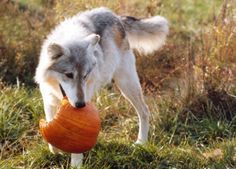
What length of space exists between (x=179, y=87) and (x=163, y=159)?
146 centimetres

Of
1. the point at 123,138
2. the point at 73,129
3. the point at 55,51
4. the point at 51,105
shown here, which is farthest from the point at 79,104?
the point at 123,138

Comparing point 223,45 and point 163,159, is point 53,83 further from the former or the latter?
point 223,45

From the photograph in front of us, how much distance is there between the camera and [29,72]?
7582 mm

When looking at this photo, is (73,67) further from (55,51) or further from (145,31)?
(145,31)

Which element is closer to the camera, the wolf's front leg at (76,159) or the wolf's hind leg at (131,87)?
the wolf's front leg at (76,159)

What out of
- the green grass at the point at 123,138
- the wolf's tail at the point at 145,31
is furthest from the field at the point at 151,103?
→ the wolf's tail at the point at 145,31

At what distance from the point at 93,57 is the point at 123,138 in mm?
1206

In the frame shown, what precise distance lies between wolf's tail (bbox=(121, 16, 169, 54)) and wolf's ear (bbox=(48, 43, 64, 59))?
1.63 meters

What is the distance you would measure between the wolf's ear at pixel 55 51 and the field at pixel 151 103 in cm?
98

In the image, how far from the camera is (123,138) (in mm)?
5762

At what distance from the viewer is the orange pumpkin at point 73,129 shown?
4566 millimetres

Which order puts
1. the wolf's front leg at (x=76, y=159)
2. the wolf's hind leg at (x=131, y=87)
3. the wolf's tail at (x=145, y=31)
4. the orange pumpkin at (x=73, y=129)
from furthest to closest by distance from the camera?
1. the wolf's tail at (x=145, y=31)
2. the wolf's hind leg at (x=131, y=87)
3. the wolf's front leg at (x=76, y=159)
4. the orange pumpkin at (x=73, y=129)

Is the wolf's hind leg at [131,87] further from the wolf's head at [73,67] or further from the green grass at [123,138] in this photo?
the wolf's head at [73,67]

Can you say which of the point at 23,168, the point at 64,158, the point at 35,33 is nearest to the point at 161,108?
the point at 64,158
